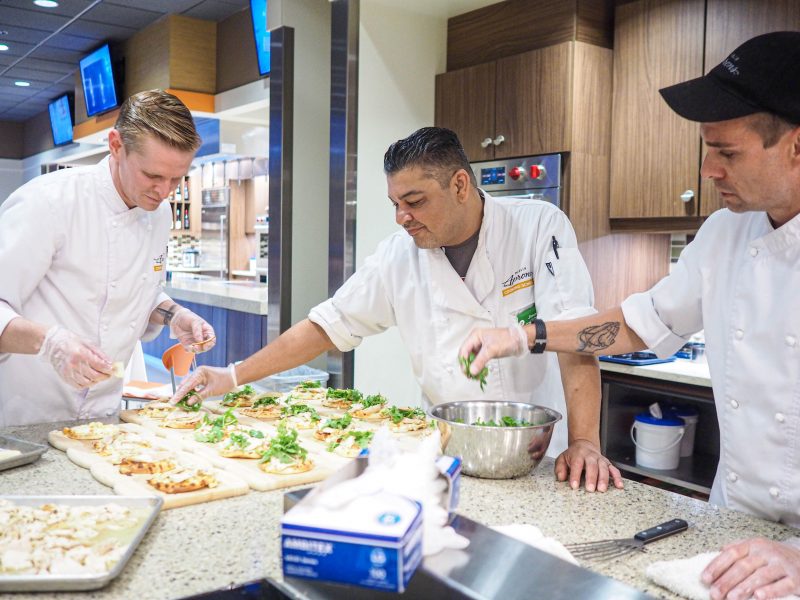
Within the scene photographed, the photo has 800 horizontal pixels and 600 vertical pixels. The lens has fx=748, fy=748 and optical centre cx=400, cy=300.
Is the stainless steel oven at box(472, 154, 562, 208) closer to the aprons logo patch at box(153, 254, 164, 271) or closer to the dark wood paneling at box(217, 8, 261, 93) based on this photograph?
the aprons logo patch at box(153, 254, 164, 271)

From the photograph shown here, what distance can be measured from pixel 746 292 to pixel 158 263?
172cm

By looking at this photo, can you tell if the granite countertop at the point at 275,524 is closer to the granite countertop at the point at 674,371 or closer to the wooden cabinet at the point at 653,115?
the granite countertop at the point at 674,371

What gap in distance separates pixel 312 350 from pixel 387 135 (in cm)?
181

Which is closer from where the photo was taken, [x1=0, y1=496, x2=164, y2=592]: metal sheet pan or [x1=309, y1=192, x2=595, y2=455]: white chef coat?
[x1=0, y1=496, x2=164, y2=592]: metal sheet pan

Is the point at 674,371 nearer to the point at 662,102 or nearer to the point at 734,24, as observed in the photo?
the point at 662,102

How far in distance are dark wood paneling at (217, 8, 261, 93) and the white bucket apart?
155 inches

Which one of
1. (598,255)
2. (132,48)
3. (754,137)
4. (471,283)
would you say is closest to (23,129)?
(132,48)

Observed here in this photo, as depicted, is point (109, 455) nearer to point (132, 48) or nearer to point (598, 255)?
point (598, 255)

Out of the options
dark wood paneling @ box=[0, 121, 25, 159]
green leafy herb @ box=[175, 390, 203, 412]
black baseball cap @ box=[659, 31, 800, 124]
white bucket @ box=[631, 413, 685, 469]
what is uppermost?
dark wood paneling @ box=[0, 121, 25, 159]

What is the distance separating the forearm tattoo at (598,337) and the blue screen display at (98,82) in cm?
649

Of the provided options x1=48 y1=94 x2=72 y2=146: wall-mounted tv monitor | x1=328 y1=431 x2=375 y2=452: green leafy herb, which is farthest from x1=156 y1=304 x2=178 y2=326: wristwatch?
x1=48 y1=94 x2=72 y2=146: wall-mounted tv monitor

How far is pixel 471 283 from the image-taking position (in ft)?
7.09

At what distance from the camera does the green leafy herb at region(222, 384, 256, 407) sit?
223cm

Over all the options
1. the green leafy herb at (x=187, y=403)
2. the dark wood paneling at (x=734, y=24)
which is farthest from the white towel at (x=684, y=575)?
the dark wood paneling at (x=734, y=24)
